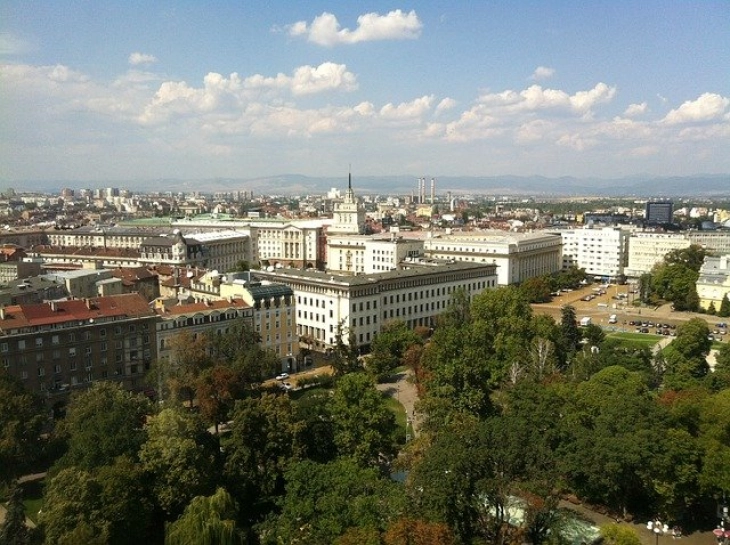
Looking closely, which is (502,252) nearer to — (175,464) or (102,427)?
(102,427)

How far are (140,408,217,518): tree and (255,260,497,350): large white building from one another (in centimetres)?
2082

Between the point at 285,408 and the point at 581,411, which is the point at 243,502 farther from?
the point at 581,411

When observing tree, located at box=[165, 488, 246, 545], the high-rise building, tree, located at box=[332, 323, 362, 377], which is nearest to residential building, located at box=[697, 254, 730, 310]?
tree, located at box=[332, 323, 362, 377]

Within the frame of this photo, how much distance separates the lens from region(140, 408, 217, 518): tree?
65.4ft

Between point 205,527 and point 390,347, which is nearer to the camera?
point 205,527

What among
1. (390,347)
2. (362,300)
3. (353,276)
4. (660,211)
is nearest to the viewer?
(390,347)

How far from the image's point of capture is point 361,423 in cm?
2362

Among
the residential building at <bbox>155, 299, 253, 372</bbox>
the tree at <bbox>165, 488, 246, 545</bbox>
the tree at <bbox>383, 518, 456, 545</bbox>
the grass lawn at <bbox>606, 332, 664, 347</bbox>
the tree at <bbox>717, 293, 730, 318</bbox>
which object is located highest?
the residential building at <bbox>155, 299, 253, 372</bbox>

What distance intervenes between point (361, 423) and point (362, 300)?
20.8m

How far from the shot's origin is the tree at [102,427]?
20875 mm

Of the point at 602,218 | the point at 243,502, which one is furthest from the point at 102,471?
the point at 602,218

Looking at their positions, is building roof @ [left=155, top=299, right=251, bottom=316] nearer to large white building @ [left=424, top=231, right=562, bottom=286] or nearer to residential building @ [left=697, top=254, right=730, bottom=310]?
large white building @ [left=424, top=231, right=562, bottom=286]

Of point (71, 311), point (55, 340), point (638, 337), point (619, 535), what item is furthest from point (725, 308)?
point (55, 340)

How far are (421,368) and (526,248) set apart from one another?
41.9m
